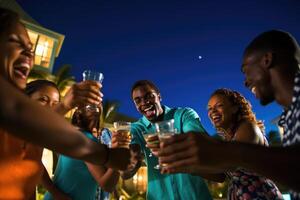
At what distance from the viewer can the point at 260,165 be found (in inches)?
63.2

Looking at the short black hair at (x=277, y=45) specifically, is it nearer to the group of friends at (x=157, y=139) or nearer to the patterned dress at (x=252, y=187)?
the group of friends at (x=157, y=139)

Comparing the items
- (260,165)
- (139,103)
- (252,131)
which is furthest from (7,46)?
(139,103)

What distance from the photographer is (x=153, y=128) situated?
329 cm

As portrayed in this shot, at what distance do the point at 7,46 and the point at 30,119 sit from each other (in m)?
0.76

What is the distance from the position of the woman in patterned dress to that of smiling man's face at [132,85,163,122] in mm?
963

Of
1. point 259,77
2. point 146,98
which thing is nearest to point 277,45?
point 259,77

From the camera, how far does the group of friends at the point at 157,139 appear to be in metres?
1.60

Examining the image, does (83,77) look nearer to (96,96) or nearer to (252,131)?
(96,96)

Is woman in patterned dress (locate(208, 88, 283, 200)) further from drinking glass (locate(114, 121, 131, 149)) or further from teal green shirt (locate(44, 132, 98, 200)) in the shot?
teal green shirt (locate(44, 132, 98, 200))

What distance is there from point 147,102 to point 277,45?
9.25 feet

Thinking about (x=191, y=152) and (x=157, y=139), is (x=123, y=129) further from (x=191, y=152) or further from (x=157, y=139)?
(x=191, y=152)

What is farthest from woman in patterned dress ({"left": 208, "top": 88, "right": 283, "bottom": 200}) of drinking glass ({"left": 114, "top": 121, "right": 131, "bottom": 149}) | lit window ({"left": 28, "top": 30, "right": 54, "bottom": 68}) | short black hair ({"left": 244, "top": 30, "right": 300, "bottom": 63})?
lit window ({"left": 28, "top": 30, "right": 54, "bottom": 68})

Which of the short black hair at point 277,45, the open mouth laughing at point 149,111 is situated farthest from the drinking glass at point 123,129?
the open mouth laughing at point 149,111

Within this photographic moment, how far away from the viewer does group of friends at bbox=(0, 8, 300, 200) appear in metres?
1.60
